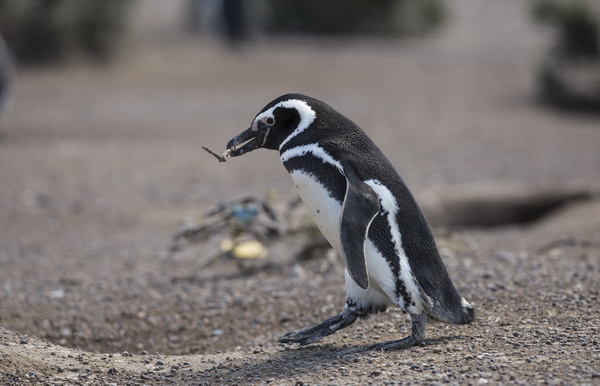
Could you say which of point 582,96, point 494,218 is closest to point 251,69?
point 582,96

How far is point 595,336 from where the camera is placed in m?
3.04

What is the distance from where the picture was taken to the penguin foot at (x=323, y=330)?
323cm

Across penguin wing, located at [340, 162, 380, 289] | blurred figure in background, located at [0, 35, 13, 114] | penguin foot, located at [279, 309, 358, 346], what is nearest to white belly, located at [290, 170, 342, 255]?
penguin wing, located at [340, 162, 380, 289]

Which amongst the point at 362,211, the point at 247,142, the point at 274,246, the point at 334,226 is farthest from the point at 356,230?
the point at 274,246

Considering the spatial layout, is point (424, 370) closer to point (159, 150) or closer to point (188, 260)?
point (188, 260)

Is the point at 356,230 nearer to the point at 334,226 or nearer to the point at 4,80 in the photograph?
the point at 334,226

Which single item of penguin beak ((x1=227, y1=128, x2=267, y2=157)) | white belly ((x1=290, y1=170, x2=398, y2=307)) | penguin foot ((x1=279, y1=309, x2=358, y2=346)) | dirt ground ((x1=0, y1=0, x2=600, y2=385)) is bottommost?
dirt ground ((x1=0, y1=0, x2=600, y2=385))

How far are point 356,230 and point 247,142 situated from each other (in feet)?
2.02

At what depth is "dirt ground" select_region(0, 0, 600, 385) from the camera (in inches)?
120

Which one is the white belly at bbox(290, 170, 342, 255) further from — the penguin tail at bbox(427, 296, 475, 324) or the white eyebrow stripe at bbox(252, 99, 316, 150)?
the penguin tail at bbox(427, 296, 475, 324)

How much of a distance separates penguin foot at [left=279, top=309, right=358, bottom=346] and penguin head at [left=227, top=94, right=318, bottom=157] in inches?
26.8

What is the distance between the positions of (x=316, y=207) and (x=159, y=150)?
568cm

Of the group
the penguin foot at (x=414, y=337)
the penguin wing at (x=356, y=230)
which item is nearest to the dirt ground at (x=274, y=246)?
the penguin foot at (x=414, y=337)

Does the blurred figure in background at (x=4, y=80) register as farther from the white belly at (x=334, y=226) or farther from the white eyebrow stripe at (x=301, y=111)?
the white belly at (x=334, y=226)
